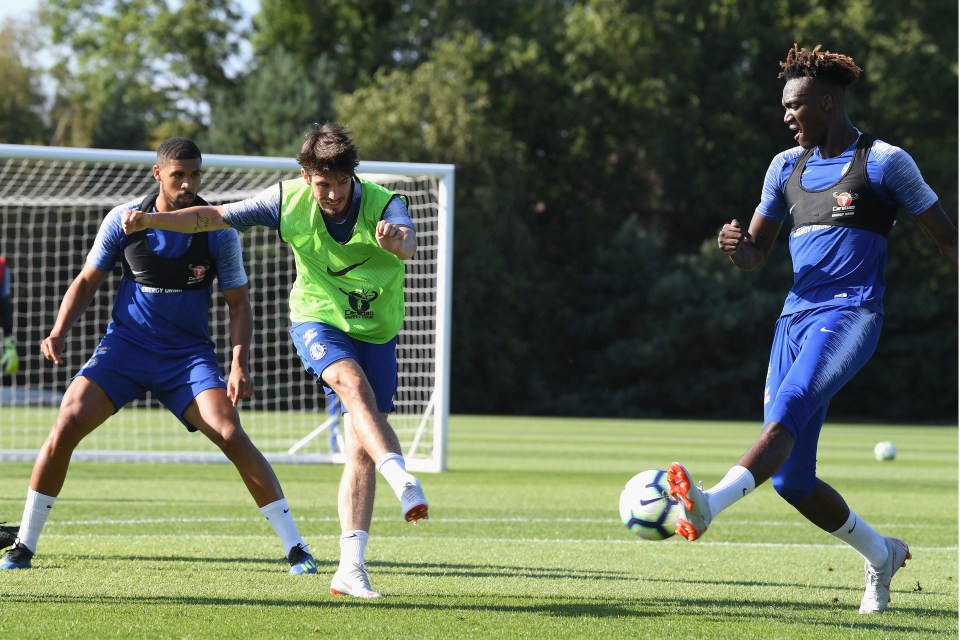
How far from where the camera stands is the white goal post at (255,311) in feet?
46.2

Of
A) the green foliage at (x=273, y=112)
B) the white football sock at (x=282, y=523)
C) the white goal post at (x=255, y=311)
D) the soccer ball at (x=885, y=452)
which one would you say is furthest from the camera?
the green foliage at (x=273, y=112)

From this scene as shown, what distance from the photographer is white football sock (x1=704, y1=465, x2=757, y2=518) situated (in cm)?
452

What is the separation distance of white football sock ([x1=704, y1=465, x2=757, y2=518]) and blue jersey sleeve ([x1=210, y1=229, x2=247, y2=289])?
3.01m

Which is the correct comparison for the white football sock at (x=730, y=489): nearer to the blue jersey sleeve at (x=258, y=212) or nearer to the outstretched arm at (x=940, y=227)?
the outstretched arm at (x=940, y=227)

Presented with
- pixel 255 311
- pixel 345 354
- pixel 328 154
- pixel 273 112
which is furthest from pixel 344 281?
pixel 273 112

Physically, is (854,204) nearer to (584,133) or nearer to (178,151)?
(178,151)

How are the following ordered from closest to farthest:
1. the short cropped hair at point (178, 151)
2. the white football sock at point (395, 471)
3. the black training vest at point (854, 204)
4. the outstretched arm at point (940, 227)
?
1. the white football sock at point (395, 471)
2. the outstretched arm at point (940, 227)
3. the black training vest at point (854, 204)
4. the short cropped hair at point (178, 151)

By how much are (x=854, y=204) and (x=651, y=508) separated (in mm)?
1759

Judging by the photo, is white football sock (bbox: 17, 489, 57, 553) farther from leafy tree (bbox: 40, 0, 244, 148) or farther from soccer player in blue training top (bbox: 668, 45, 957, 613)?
leafy tree (bbox: 40, 0, 244, 148)

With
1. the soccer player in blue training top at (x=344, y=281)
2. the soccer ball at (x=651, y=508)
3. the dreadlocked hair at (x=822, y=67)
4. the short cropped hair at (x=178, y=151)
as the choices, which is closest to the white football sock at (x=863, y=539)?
the soccer ball at (x=651, y=508)

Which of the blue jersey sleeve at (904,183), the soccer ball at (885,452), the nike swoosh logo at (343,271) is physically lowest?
the soccer ball at (885,452)

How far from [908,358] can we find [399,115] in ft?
58.2

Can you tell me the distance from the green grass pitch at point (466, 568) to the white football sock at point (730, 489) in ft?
2.42

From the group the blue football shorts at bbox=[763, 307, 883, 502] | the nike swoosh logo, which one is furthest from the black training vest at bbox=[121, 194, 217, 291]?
the blue football shorts at bbox=[763, 307, 883, 502]
